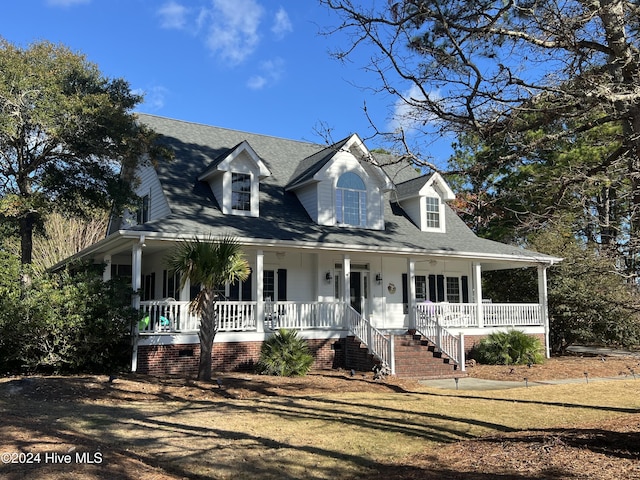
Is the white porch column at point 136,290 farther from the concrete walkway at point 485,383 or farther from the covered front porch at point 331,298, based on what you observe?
the concrete walkway at point 485,383

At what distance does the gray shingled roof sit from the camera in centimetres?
1733

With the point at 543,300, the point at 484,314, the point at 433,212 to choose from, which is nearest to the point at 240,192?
the point at 433,212

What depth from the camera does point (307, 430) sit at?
9.09m

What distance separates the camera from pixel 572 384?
15273mm

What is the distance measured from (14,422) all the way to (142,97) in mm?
14594

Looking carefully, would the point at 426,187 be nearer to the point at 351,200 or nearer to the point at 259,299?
the point at 351,200

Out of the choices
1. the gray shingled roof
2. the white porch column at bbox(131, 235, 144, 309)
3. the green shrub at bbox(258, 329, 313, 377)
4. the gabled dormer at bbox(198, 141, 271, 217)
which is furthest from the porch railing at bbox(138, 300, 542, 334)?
the gabled dormer at bbox(198, 141, 271, 217)

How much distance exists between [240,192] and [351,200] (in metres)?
4.22

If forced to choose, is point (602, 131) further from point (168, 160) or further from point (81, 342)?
point (81, 342)

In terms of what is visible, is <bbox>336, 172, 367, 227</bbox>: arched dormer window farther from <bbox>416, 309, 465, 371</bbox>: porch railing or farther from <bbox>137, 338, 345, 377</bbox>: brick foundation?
<bbox>137, 338, 345, 377</bbox>: brick foundation

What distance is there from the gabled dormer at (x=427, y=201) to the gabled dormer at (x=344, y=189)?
2.04 metres

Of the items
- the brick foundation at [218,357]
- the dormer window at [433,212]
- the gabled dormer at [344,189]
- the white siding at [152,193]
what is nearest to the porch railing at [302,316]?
the brick foundation at [218,357]

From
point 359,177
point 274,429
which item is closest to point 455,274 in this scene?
point 359,177

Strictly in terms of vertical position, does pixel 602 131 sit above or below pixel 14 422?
above
